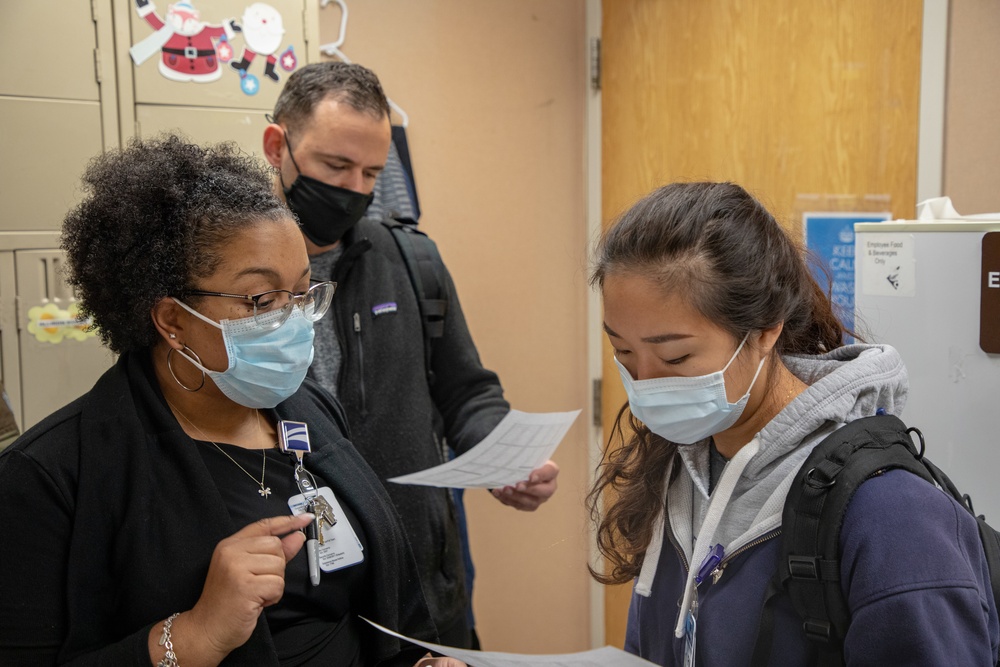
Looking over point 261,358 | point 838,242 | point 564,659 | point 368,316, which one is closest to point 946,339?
point 838,242

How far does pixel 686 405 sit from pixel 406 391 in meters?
0.91

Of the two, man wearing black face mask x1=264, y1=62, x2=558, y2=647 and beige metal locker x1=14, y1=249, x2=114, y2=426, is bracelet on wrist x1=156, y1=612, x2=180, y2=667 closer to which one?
man wearing black face mask x1=264, y1=62, x2=558, y2=647

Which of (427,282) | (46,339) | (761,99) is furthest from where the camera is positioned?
(761,99)

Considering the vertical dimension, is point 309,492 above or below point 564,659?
above

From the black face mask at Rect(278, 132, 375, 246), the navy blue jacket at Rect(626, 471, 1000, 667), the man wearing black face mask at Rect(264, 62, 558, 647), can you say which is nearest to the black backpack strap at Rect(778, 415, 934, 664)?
the navy blue jacket at Rect(626, 471, 1000, 667)

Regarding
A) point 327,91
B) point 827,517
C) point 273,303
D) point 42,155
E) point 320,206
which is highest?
point 327,91

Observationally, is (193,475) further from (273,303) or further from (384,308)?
(384,308)

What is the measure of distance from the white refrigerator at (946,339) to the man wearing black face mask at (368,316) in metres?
0.73

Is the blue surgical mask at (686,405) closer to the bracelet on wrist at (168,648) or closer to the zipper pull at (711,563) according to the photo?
the zipper pull at (711,563)

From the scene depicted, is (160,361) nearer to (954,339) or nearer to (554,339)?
(954,339)

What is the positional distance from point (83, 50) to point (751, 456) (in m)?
1.85

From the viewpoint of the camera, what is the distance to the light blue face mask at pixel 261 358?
4.25ft

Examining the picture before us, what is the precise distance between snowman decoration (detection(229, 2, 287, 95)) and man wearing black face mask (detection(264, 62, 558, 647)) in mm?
428

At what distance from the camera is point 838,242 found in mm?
2258
